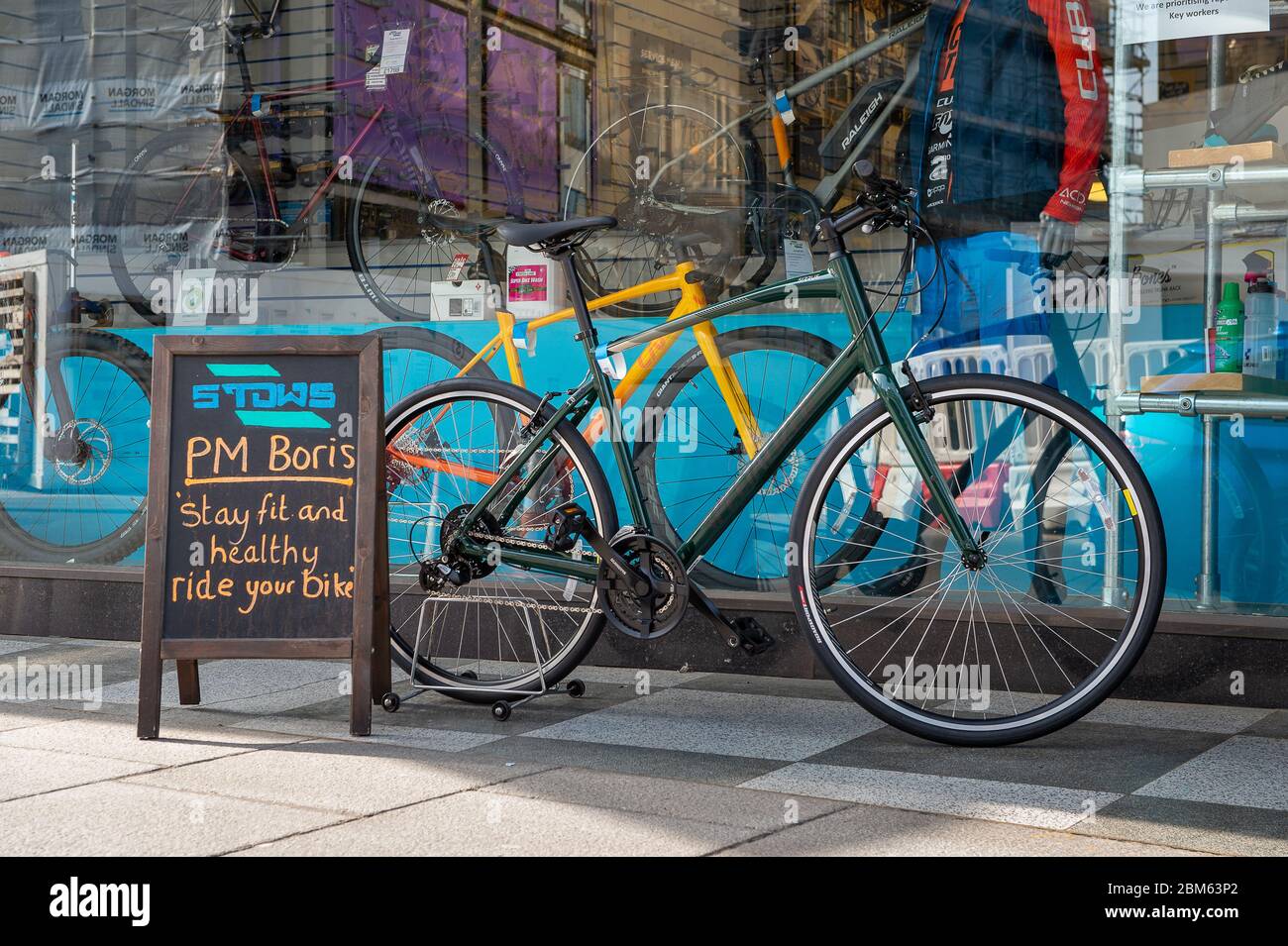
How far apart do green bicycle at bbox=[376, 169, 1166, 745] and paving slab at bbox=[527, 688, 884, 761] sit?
18 cm

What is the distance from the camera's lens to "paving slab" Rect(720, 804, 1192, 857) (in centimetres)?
294

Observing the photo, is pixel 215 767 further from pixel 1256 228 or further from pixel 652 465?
pixel 1256 228

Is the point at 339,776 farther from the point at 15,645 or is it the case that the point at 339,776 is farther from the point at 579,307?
the point at 15,645

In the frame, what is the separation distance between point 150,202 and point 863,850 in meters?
4.91

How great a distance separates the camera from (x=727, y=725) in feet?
14.2

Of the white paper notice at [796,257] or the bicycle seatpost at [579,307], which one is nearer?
the bicycle seatpost at [579,307]

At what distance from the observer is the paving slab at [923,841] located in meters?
2.94

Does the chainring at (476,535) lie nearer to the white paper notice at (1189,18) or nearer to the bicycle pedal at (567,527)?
the bicycle pedal at (567,527)

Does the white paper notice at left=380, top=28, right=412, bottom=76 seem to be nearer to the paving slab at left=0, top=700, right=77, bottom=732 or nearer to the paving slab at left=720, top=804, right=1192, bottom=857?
the paving slab at left=0, top=700, right=77, bottom=732

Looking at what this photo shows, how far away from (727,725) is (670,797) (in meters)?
0.92

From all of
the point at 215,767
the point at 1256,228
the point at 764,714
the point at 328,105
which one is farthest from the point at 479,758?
the point at 328,105

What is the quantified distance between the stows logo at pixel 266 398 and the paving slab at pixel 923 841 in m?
1.93

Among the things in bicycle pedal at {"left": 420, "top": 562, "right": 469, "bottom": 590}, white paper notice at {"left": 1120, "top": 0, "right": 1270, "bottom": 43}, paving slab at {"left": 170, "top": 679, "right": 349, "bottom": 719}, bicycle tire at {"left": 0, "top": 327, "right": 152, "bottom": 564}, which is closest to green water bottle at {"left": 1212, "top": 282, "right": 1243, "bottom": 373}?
white paper notice at {"left": 1120, "top": 0, "right": 1270, "bottom": 43}

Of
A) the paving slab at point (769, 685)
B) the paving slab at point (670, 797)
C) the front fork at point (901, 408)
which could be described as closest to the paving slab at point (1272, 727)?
the front fork at point (901, 408)
